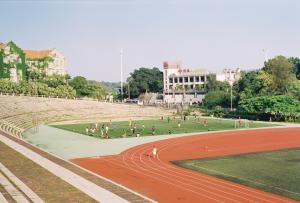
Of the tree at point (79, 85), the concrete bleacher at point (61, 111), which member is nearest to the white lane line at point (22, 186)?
the concrete bleacher at point (61, 111)

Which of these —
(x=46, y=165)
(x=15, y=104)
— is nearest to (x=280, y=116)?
(x=15, y=104)

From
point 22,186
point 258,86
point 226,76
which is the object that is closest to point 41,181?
point 22,186

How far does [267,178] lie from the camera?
2856cm

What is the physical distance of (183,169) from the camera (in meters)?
32.2

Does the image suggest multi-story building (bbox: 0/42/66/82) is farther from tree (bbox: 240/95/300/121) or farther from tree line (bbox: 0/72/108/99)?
tree (bbox: 240/95/300/121)

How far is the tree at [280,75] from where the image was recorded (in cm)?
9256

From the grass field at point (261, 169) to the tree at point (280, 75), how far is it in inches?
2118

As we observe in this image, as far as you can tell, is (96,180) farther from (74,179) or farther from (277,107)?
(277,107)

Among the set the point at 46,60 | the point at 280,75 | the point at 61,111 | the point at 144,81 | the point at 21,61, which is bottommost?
the point at 61,111

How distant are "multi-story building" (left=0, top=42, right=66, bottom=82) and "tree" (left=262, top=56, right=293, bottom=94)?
6292 cm

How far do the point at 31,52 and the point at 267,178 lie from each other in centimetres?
11620

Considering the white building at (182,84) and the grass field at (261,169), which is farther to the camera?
the white building at (182,84)

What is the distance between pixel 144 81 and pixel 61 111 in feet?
211

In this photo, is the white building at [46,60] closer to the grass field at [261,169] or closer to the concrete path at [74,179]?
the concrete path at [74,179]
